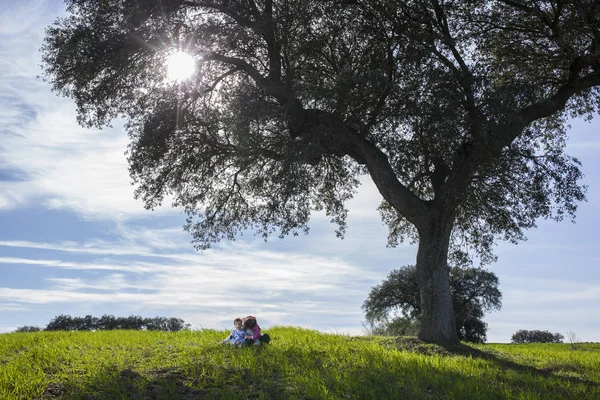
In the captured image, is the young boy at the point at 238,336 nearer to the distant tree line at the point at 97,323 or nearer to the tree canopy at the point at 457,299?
the distant tree line at the point at 97,323

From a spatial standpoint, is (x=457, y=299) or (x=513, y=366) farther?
(x=457, y=299)

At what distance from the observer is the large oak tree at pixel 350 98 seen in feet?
55.9

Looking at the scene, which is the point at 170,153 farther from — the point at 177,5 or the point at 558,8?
the point at 558,8

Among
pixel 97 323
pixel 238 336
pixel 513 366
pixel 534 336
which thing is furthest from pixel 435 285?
pixel 534 336

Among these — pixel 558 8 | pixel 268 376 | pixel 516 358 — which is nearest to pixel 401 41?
pixel 558 8

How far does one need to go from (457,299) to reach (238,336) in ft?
102

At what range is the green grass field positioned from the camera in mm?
9891

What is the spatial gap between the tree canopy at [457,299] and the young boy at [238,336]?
28184 millimetres

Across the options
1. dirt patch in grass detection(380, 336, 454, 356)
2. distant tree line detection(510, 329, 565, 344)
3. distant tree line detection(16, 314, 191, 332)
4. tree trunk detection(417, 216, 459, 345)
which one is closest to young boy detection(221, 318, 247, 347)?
dirt patch in grass detection(380, 336, 454, 356)

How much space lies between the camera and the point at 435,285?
17.5m

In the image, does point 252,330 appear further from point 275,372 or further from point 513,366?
point 513,366

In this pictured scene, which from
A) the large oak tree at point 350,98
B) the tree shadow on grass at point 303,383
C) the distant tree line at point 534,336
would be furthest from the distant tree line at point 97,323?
the distant tree line at point 534,336

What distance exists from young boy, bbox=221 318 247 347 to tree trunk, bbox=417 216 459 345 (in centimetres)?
650

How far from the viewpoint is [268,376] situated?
422 inches
